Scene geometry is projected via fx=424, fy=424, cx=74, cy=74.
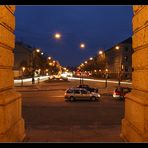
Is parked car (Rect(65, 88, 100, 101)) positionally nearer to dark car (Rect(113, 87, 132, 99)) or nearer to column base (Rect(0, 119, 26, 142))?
dark car (Rect(113, 87, 132, 99))

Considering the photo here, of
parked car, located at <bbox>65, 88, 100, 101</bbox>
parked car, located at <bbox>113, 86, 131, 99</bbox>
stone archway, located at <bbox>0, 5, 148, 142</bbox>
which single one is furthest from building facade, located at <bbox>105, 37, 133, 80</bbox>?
stone archway, located at <bbox>0, 5, 148, 142</bbox>

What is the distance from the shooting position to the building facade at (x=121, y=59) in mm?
130875

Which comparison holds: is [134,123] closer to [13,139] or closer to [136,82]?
[136,82]

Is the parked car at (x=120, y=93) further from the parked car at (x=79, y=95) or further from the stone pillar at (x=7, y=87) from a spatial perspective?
the stone pillar at (x=7, y=87)

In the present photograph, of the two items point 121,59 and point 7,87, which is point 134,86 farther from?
point 121,59

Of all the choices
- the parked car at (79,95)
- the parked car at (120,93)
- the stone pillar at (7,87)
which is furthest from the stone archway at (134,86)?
the parked car at (120,93)

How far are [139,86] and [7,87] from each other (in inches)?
148

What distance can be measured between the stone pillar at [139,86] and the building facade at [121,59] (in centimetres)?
10687

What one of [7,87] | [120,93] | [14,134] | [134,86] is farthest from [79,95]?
[7,87]

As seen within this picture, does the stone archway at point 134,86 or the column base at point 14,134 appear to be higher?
the stone archway at point 134,86

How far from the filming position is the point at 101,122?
24.5 metres
